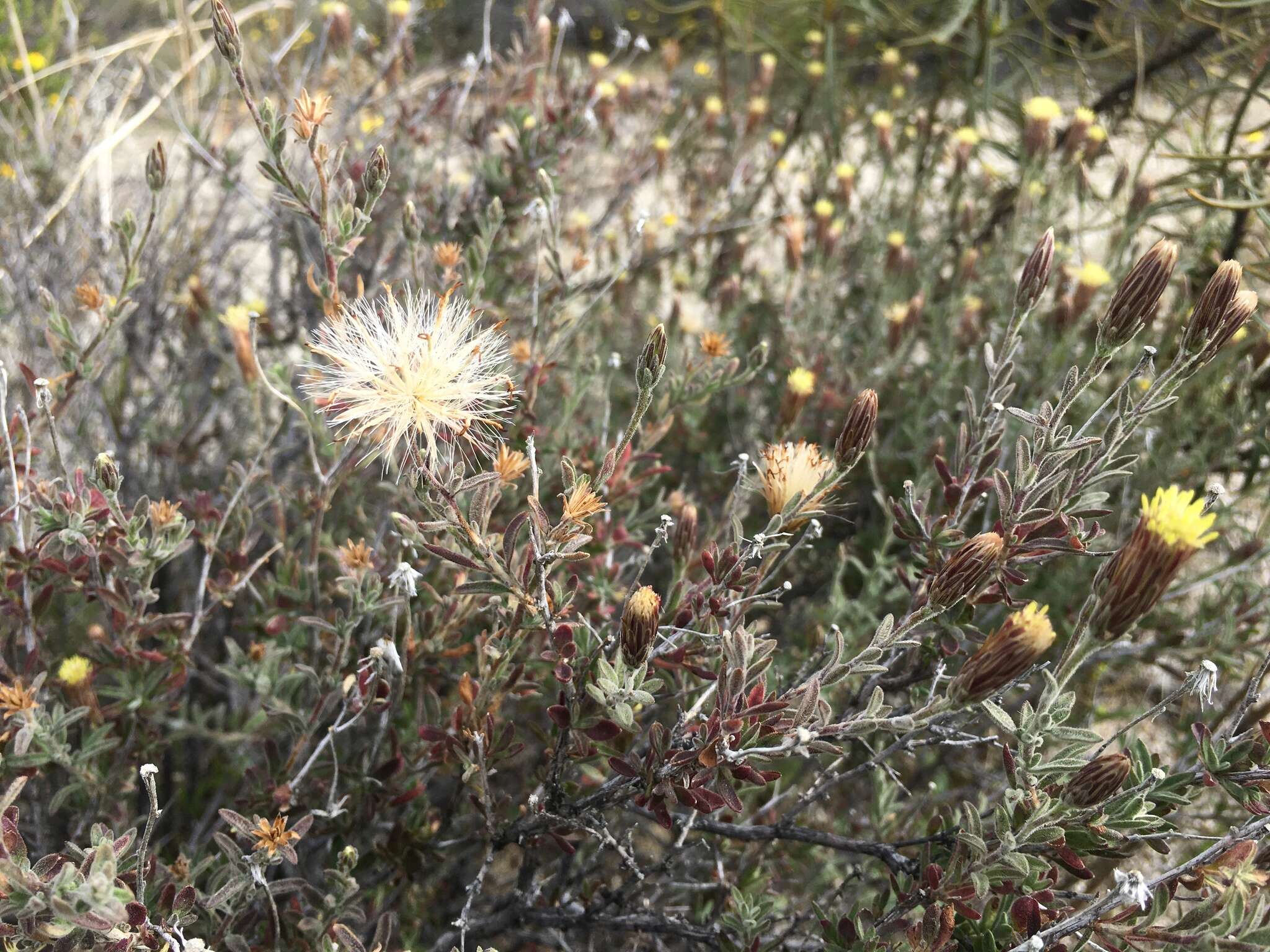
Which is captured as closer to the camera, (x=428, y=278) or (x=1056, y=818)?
(x=1056, y=818)

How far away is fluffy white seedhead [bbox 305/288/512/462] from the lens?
117 cm

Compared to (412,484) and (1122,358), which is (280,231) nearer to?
(412,484)

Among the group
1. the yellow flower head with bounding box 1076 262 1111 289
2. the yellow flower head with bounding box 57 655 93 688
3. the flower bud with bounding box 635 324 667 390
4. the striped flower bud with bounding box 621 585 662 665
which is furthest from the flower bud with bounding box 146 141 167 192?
the yellow flower head with bounding box 1076 262 1111 289

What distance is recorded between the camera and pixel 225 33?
50.8 inches

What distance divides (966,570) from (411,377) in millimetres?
753

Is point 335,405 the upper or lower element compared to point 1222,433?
upper

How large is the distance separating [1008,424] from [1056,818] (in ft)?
4.78

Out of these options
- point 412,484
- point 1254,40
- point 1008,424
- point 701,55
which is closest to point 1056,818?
point 412,484

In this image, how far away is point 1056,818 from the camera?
111 cm

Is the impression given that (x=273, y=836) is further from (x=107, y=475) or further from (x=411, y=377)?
(x=411, y=377)

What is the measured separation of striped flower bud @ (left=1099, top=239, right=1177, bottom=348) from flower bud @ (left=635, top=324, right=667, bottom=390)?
0.63 m

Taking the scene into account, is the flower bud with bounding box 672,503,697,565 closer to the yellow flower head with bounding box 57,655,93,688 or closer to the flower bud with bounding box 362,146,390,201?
the flower bud with bounding box 362,146,390,201

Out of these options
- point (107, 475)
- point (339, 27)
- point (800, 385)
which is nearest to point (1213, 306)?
point (800, 385)

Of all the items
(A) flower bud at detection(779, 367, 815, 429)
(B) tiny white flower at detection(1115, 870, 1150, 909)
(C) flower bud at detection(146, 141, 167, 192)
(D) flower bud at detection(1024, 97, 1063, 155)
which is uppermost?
(C) flower bud at detection(146, 141, 167, 192)
